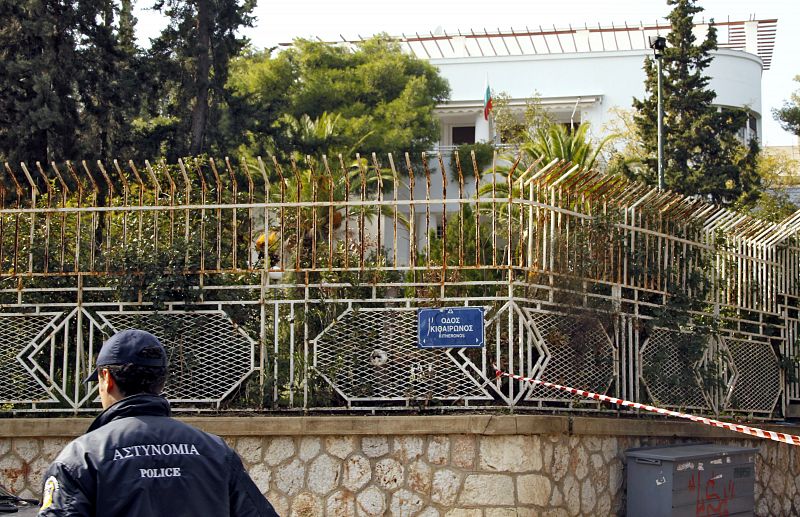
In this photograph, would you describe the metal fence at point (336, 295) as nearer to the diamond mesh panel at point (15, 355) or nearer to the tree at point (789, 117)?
the diamond mesh panel at point (15, 355)

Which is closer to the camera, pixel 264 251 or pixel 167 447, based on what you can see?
pixel 167 447

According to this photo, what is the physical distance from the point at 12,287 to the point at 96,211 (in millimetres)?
1200

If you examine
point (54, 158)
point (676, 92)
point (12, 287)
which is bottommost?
point (12, 287)

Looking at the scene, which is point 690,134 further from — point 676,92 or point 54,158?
point 54,158

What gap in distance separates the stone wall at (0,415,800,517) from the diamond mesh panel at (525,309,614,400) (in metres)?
0.56

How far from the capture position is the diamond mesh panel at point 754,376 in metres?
13.1

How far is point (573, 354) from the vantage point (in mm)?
10797

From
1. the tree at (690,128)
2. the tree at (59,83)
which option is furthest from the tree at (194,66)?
the tree at (690,128)

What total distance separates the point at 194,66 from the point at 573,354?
17.0 meters

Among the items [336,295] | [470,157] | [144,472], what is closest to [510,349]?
[336,295]

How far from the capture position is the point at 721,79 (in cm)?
3972

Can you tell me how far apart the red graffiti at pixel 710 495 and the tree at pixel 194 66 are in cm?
1661

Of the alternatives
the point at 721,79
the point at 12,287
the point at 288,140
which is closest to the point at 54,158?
the point at 288,140

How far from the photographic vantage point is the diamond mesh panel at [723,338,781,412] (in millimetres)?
13078
